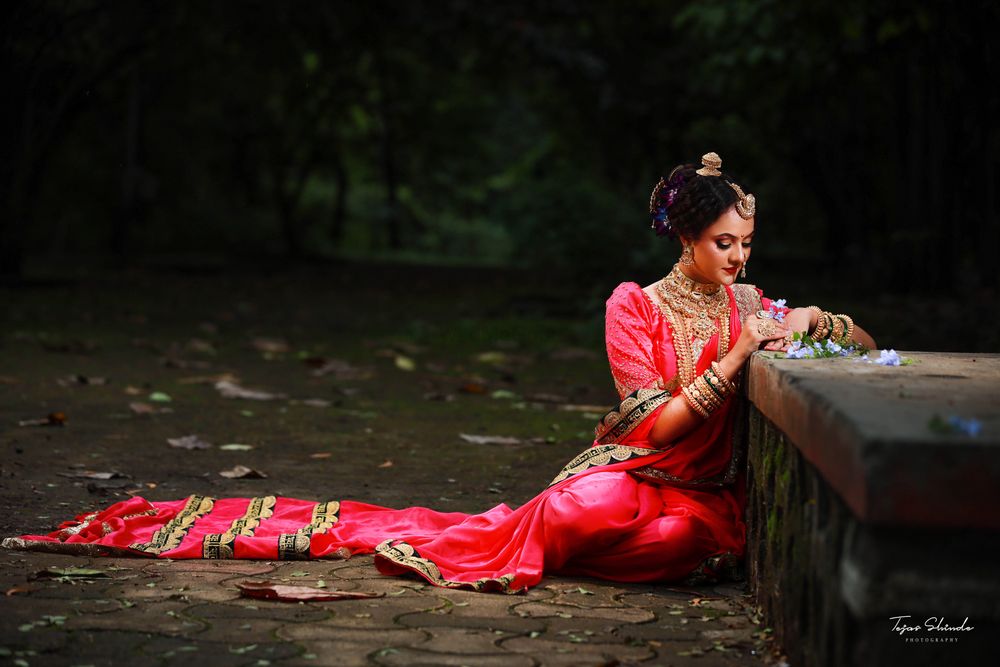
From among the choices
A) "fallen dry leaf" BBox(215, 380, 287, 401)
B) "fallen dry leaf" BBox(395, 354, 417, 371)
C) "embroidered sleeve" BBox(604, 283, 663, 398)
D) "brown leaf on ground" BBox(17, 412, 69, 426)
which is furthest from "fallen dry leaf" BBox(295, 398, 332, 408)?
"embroidered sleeve" BBox(604, 283, 663, 398)

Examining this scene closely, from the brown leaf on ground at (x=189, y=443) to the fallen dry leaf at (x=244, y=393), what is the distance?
154cm

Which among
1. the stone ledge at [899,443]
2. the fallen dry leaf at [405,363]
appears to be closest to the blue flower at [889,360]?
the stone ledge at [899,443]

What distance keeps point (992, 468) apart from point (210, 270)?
1875cm

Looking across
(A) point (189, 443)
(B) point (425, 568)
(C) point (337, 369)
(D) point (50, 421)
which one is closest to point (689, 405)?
(B) point (425, 568)

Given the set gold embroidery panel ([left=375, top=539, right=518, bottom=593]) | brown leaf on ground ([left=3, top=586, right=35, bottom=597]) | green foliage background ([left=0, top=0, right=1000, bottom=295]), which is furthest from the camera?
green foliage background ([left=0, top=0, right=1000, bottom=295])

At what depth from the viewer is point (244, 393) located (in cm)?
766

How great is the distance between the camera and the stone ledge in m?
2.06

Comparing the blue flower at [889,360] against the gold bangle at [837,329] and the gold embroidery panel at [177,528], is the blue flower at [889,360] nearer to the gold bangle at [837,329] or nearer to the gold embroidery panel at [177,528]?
the gold bangle at [837,329]

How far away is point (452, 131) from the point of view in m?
35.0

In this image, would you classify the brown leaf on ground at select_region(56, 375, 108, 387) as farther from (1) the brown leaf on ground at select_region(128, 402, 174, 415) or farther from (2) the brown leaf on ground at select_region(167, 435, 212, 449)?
(2) the brown leaf on ground at select_region(167, 435, 212, 449)

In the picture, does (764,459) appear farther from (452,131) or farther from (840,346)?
(452,131)

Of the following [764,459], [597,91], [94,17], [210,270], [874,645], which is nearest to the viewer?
[874,645]

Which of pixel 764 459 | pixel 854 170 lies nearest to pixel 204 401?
pixel 764 459

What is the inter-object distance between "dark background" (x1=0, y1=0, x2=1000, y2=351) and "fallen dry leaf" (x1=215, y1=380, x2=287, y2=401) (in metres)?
4.27
